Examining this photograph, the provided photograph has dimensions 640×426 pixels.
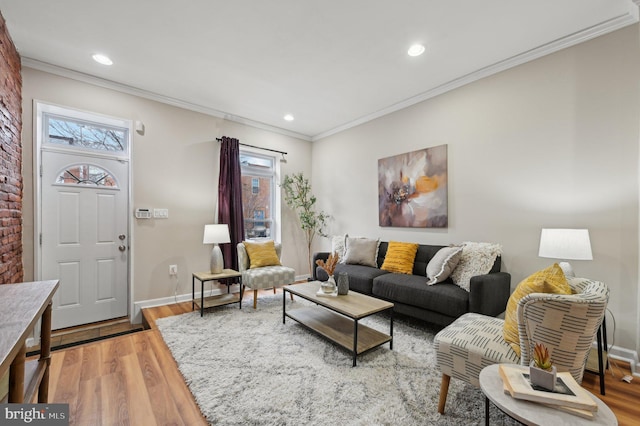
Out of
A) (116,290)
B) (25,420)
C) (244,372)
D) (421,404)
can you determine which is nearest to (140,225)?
(116,290)

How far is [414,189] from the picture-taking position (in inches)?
146

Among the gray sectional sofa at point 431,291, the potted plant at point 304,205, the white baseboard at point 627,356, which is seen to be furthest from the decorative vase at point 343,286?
the potted plant at point 304,205

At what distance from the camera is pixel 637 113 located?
222 centimetres

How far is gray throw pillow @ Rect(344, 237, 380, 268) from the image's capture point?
378 centimetres

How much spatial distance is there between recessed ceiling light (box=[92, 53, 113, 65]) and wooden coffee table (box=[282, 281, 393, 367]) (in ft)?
9.78

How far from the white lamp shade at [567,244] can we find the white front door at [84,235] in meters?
4.44

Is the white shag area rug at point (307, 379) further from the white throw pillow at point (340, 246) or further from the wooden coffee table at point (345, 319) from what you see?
the white throw pillow at point (340, 246)

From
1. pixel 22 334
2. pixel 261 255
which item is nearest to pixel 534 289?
pixel 22 334

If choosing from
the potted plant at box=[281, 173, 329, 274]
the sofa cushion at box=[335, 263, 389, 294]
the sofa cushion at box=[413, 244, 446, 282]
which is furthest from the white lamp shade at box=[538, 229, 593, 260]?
the potted plant at box=[281, 173, 329, 274]

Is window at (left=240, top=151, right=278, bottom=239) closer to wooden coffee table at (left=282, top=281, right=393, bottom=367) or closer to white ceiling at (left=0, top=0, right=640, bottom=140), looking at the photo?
white ceiling at (left=0, top=0, right=640, bottom=140)

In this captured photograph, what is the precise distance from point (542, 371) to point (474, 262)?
1772 millimetres

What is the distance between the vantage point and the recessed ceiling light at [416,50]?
2.64 meters

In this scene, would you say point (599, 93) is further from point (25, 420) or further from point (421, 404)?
point (25, 420)

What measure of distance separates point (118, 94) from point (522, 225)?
15.7ft
